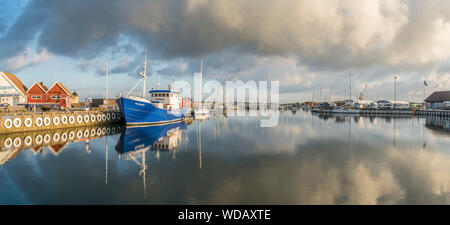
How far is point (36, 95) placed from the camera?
5169 cm

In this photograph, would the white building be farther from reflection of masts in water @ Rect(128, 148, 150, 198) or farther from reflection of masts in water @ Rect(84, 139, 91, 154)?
reflection of masts in water @ Rect(128, 148, 150, 198)

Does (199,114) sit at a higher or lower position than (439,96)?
lower

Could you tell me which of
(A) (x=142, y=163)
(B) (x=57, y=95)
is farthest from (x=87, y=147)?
(B) (x=57, y=95)

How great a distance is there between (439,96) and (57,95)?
130333 mm

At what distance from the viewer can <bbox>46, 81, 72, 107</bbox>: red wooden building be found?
52184mm

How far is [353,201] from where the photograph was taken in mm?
9172

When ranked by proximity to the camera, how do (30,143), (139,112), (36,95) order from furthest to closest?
(36,95) < (139,112) < (30,143)

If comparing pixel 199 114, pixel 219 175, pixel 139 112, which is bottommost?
pixel 219 175

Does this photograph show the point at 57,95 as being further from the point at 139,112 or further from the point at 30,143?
the point at 30,143

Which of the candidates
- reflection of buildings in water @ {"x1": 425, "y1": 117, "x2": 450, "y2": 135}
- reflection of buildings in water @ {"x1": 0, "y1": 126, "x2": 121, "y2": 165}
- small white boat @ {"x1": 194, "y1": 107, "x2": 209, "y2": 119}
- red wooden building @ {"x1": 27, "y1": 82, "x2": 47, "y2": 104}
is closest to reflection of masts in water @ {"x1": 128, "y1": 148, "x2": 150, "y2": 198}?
reflection of buildings in water @ {"x1": 0, "y1": 126, "x2": 121, "y2": 165}

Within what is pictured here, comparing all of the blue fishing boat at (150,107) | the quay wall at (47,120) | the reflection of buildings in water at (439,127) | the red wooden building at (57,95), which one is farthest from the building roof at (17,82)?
the reflection of buildings in water at (439,127)

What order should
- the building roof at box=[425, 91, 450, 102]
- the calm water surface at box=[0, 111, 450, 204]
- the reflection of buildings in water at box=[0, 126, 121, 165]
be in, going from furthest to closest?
the building roof at box=[425, 91, 450, 102], the reflection of buildings in water at box=[0, 126, 121, 165], the calm water surface at box=[0, 111, 450, 204]

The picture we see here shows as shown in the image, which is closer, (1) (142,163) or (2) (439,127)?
(1) (142,163)
